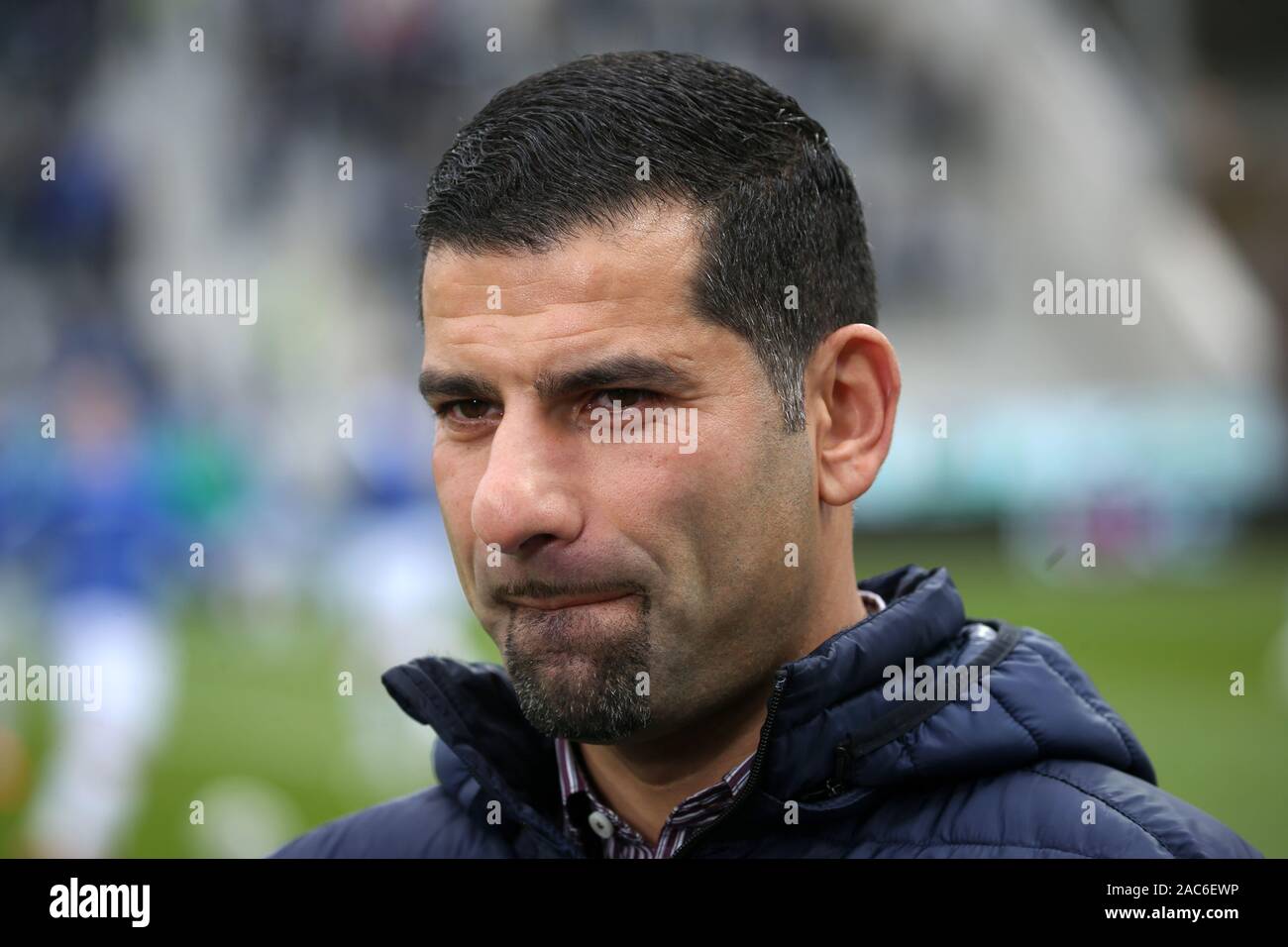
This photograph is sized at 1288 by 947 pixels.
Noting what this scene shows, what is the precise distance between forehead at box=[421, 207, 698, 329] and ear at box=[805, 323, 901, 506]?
23 centimetres

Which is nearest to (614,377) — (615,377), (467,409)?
(615,377)

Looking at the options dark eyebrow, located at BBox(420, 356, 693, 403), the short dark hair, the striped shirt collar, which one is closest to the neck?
the striped shirt collar

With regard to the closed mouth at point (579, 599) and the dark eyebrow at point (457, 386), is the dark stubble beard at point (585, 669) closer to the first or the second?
the closed mouth at point (579, 599)

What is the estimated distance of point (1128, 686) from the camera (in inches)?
409

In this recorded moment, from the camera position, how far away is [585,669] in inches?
67.9

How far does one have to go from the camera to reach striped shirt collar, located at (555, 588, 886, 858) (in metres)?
1.83

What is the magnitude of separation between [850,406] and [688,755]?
1.67ft

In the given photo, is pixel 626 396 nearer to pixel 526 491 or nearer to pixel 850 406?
pixel 526 491

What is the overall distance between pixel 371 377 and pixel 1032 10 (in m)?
10.1

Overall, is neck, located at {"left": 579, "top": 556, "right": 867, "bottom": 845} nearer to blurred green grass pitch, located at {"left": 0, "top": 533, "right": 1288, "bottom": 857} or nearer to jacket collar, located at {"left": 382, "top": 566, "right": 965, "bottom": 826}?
jacket collar, located at {"left": 382, "top": 566, "right": 965, "bottom": 826}

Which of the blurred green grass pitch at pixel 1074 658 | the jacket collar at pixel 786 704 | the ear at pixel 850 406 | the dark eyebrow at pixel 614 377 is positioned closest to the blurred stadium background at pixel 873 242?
the blurred green grass pitch at pixel 1074 658

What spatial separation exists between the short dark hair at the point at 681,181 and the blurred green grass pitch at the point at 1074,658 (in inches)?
220

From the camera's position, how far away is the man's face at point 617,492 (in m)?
1.71

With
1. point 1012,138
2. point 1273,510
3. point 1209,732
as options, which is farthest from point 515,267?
point 1012,138
